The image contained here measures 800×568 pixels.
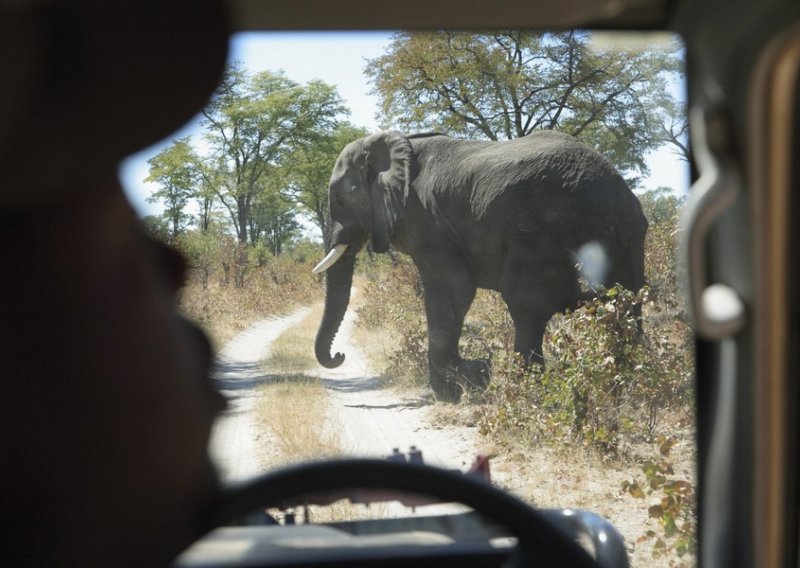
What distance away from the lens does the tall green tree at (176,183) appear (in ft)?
9.17

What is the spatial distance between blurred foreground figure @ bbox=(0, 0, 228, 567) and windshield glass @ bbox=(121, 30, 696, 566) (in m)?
1.74

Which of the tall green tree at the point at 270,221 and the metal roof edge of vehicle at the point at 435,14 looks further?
the tall green tree at the point at 270,221

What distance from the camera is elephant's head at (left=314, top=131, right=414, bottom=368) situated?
16.3 ft

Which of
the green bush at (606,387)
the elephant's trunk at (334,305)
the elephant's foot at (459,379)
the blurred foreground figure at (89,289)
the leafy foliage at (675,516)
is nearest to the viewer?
the blurred foreground figure at (89,289)

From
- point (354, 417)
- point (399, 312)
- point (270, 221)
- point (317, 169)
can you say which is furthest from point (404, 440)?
point (317, 169)

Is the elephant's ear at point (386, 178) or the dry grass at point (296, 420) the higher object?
the elephant's ear at point (386, 178)

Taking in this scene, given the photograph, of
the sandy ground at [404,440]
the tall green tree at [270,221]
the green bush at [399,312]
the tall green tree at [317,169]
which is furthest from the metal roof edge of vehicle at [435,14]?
the green bush at [399,312]

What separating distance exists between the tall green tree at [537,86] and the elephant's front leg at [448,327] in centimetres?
78

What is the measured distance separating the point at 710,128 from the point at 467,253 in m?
3.80

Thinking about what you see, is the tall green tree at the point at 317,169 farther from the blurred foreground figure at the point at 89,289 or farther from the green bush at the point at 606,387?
the blurred foreground figure at the point at 89,289

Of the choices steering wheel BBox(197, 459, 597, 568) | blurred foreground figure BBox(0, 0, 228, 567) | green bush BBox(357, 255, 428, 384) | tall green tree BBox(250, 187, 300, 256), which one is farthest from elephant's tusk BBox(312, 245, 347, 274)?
blurred foreground figure BBox(0, 0, 228, 567)

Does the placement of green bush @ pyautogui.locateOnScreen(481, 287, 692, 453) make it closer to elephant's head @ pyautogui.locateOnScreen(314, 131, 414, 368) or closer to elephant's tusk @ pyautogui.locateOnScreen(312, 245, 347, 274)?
elephant's head @ pyautogui.locateOnScreen(314, 131, 414, 368)

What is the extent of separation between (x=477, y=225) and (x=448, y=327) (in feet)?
1.73

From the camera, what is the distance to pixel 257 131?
3.76 metres
